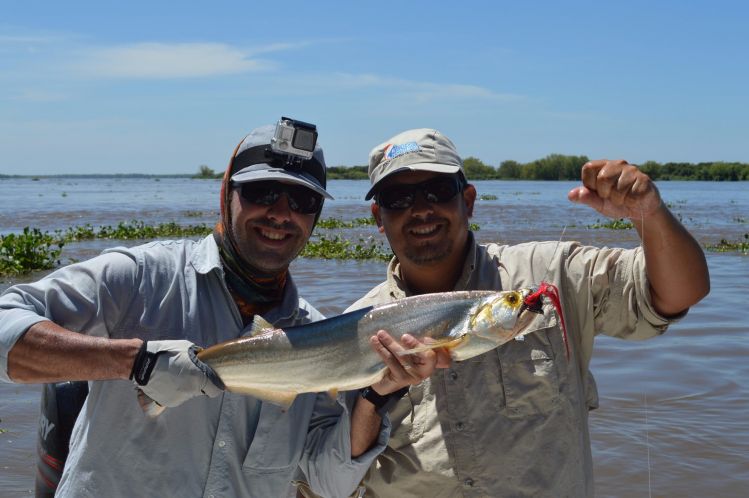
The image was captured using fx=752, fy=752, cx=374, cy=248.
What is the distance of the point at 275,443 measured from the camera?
3.67 meters

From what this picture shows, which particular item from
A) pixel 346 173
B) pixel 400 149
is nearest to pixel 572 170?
pixel 346 173

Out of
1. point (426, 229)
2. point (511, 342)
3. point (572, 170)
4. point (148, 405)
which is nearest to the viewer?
point (148, 405)

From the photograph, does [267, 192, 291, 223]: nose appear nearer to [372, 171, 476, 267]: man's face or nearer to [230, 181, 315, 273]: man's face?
[230, 181, 315, 273]: man's face

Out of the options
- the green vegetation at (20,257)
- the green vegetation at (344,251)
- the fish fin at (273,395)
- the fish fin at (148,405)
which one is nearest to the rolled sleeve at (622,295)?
the fish fin at (273,395)

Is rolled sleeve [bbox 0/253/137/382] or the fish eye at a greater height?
the fish eye

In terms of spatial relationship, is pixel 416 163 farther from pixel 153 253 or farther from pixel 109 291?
pixel 109 291

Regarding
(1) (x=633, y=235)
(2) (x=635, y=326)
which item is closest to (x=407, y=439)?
(2) (x=635, y=326)

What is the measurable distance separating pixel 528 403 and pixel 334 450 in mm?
1025

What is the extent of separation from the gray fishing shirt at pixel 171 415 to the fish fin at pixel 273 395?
0.49 feet

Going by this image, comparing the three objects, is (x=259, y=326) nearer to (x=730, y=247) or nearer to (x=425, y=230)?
(x=425, y=230)

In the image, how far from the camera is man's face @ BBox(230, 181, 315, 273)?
12.6 feet

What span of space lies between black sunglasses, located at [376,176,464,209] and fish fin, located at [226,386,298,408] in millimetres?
1264

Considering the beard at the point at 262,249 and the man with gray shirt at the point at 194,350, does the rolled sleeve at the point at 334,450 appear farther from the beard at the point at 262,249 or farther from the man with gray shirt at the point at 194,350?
the beard at the point at 262,249

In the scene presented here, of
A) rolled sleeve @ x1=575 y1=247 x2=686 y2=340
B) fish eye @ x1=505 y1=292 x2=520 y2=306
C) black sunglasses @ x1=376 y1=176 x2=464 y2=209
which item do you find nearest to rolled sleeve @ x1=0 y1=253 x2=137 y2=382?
black sunglasses @ x1=376 y1=176 x2=464 y2=209
